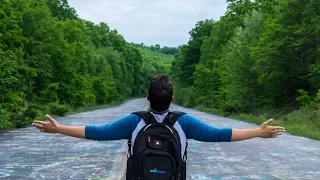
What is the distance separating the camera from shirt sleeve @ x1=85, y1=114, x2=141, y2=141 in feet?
12.9

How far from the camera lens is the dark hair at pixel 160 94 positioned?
12.6 ft

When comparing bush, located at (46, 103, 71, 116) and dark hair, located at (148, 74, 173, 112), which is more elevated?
dark hair, located at (148, 74, 173, 112)

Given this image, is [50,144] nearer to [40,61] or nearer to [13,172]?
[13,172]

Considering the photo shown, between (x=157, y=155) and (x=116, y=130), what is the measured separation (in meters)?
0.45

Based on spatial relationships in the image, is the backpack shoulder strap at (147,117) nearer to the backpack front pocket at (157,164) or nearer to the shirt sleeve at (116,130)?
the shirt sleeve at (116,130)

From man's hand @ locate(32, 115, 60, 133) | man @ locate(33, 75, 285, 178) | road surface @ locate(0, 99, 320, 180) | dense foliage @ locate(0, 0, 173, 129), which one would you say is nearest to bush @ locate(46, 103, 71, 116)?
dense foliage @ locate(0, 0, 173, 129)

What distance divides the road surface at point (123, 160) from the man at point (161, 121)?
7550 mm

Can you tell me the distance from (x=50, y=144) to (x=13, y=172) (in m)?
7.66

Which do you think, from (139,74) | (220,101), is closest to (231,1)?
(220,101)

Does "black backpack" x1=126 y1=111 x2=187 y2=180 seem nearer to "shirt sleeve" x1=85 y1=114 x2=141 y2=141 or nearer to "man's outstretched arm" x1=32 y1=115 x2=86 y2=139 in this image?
"shirt sleeve" x1=85 y1=114 x2=141 y2=141

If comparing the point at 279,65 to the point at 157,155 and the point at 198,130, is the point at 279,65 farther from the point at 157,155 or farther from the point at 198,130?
the point at 157,155

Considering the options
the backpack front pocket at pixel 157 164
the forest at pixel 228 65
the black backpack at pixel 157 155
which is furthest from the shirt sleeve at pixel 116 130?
the forest at pixel 228 65

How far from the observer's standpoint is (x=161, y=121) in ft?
12.6

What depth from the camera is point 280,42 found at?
39.8m
